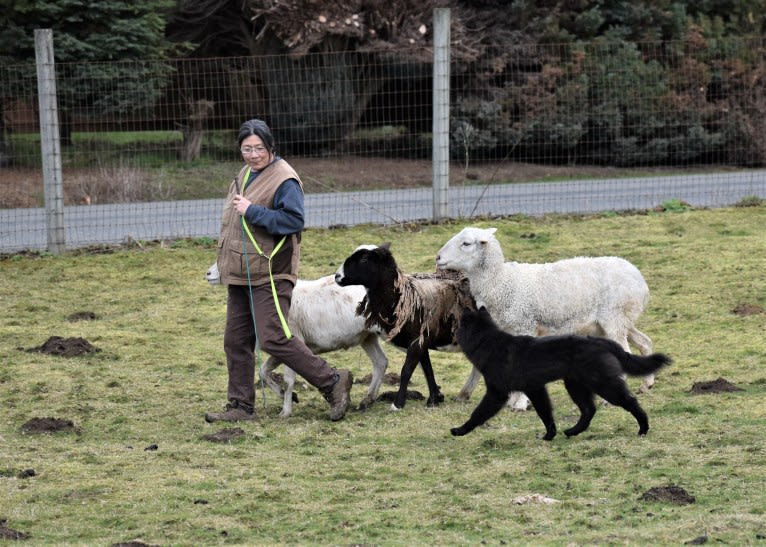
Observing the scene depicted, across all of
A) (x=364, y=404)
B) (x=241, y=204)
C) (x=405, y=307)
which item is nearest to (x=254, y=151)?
(x=241, y=204)

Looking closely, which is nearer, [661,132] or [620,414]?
[620,414]

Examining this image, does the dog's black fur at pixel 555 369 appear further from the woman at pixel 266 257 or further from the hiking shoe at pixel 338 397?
the woman at pixel 266 257

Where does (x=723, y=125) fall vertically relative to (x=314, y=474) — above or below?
above

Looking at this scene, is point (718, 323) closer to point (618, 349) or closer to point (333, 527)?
point (618, 349)

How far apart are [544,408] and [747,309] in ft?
14.3

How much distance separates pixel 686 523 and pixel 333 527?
1.72 meters

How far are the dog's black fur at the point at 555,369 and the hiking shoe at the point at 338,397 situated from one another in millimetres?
973

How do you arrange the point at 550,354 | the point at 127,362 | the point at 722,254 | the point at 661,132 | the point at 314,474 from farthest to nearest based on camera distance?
1. the point at 661,132
2. the point at 722,254
3. the point at 127,362
4. the point at 550,354
5. the point at 314,474

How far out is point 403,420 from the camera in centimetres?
847

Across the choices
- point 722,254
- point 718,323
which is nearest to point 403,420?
point 718,323

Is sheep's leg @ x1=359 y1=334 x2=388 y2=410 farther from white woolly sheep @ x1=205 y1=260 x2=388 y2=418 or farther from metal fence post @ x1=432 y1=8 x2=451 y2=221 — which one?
metal fence post @ x1=432 y1=8 x2=451 y2=221

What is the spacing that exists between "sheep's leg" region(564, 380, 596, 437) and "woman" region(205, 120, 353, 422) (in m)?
1.69

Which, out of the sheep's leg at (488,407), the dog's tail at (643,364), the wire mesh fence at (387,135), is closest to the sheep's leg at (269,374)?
the sheep's leg at (488,407)

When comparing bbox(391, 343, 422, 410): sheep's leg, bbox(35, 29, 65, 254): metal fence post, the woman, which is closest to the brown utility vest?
the woman
